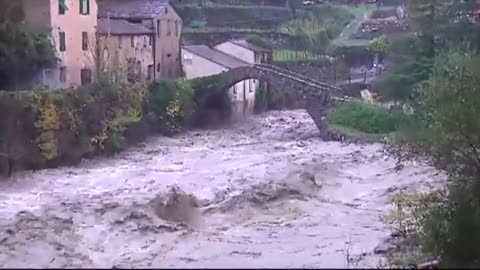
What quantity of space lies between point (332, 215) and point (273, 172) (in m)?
7.69

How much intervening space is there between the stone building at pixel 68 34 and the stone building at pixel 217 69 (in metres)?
9.67

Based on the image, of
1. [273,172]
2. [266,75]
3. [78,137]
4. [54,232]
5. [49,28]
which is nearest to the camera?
[54,232]

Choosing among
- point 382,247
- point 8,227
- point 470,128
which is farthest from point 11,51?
point 470,128

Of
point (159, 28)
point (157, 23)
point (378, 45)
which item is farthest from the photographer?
point (378, 45)

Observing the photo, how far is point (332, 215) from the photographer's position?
2814 centimetres

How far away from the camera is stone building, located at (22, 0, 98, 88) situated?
43.9m

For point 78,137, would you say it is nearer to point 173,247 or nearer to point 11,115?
point 11,115

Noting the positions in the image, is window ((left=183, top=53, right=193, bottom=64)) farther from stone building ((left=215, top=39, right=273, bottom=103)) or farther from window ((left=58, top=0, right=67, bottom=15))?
window ((left=58, top=0, right=67, bottom=15))

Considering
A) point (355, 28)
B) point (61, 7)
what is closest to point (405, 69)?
point (61, 7)

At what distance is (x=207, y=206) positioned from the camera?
96.0ft

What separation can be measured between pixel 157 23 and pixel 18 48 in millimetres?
14930

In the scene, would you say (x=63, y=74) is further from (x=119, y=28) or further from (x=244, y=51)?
(x=244, y=51)

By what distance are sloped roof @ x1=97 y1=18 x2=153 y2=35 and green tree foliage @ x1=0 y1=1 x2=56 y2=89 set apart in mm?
6124

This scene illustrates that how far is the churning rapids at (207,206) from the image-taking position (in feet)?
72.0
